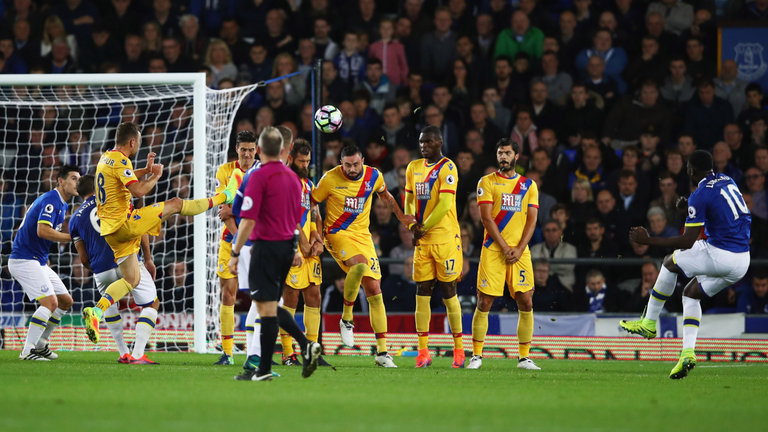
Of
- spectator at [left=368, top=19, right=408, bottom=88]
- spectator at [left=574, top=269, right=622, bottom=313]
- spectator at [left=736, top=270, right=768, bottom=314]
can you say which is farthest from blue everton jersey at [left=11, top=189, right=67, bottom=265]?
spectator at [left=736, top=270, right=768, bottom=314]

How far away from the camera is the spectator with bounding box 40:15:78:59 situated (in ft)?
60.2

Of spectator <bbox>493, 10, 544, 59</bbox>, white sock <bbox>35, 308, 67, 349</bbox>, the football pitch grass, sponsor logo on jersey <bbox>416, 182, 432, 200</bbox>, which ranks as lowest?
the football pitch grass

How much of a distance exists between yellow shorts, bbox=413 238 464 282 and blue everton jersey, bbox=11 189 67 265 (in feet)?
13.3

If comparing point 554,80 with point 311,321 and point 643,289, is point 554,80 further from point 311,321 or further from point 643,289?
point 311,321

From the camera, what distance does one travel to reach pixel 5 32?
1889cm

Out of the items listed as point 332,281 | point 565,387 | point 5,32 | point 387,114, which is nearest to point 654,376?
point 565,387

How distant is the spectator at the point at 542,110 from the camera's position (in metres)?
16.5

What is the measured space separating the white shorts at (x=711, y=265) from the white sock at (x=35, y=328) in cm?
687

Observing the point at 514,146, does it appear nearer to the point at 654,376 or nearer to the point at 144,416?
the point at 654,376

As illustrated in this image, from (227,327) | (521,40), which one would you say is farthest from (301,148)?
(521,40)

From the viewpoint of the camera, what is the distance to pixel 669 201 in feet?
48.3

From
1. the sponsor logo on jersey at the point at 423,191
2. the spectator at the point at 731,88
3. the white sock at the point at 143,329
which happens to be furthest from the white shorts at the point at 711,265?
the spectator at the point at 731,88

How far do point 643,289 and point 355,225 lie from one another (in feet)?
15.7

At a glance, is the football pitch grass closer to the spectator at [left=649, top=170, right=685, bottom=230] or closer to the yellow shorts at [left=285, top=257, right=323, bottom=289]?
the yellow shorts at [left=285, top=257, right=323, bottom=289]
